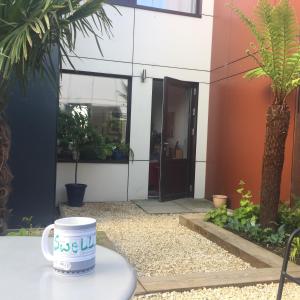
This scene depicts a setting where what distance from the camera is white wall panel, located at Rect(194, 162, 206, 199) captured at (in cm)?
789

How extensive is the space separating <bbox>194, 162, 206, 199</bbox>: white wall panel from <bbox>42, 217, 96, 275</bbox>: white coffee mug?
263 inches

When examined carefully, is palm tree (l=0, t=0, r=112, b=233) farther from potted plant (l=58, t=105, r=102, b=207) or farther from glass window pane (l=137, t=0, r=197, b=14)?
glass window pane (l=137, t=0, r=197, b=14)

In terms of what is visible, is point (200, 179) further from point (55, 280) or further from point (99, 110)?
point (55, 280)

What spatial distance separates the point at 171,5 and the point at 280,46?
372 cm

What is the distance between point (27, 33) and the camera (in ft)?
10.0

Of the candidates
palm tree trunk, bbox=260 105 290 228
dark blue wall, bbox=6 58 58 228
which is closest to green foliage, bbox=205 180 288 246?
palm tree trunk, bbox=260 105 290 228

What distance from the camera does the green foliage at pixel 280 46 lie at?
4449 millimetres

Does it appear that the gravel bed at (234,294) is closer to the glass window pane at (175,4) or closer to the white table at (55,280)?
the white table at (55,280)

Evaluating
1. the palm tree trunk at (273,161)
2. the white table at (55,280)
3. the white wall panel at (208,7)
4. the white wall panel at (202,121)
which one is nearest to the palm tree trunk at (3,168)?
the white table at (55,280)

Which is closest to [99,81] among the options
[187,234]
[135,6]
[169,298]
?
[135,6]

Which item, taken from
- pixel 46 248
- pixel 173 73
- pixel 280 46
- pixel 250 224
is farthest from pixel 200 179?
pixel 46 248

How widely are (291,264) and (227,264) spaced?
61 cm

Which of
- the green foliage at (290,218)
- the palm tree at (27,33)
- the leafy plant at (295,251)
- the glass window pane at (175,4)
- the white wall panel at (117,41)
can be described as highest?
the glass window pane at (175,4)

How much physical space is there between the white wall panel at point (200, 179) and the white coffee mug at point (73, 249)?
6.69 m
